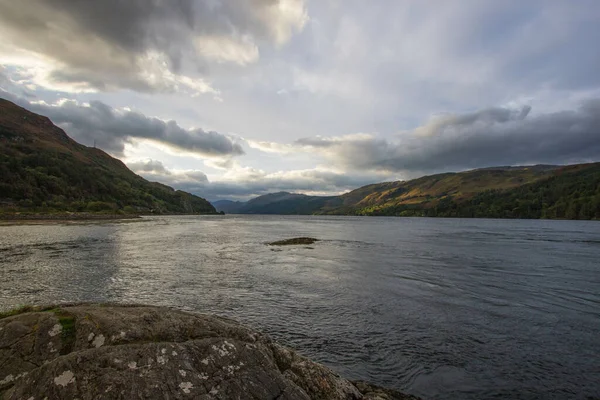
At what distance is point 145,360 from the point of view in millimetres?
6668

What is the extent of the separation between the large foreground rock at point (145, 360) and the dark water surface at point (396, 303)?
5.66 metres

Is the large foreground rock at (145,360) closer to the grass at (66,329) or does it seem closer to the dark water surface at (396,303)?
the grass at (66,329)

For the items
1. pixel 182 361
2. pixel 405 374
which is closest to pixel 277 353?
pixel 182 361

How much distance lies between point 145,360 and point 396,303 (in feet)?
62.8

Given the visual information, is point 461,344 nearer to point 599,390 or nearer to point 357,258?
point 599,390

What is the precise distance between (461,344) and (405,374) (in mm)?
4587

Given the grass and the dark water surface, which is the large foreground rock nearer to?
the grass

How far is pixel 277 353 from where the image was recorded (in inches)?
340

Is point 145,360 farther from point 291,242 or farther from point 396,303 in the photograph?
point 291,242

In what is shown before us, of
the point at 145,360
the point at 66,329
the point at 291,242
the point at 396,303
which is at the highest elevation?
the point at 66,329

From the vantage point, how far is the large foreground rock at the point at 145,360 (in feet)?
19.8

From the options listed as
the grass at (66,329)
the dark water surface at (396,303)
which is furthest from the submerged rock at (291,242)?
the grass at (66,329)

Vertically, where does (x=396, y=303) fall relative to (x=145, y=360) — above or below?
below

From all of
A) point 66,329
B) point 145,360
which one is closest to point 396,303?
point 145,360
